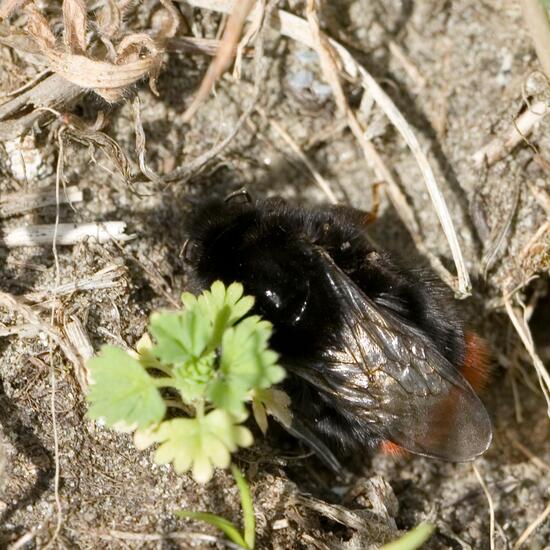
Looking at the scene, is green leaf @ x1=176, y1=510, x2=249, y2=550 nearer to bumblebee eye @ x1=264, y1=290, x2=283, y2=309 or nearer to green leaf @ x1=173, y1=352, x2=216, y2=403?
green leaf @ x1=173, y1=352, x2=216, y2=403

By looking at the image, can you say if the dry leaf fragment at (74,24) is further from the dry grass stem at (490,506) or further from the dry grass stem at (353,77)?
the dry grass stem at (490,506)

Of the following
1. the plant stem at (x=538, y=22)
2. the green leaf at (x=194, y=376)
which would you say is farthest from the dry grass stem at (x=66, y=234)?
the plant stem at (x=538, y=22)

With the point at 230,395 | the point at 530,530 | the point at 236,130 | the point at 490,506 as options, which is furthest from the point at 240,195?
the point at 530,530

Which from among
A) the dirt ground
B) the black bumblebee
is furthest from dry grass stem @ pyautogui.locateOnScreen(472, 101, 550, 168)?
the black bumblebee

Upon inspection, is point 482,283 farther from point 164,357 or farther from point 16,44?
point 16,44

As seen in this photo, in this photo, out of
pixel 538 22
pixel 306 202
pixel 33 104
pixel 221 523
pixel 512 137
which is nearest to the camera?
pixel 221 523

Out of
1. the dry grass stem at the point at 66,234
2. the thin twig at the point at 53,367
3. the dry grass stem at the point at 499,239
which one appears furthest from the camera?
the dry grass stem at the point at 499,239

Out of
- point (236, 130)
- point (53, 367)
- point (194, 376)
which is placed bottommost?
point (53, 367)

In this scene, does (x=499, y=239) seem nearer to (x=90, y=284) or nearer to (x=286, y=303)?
(x=286, y=303)
